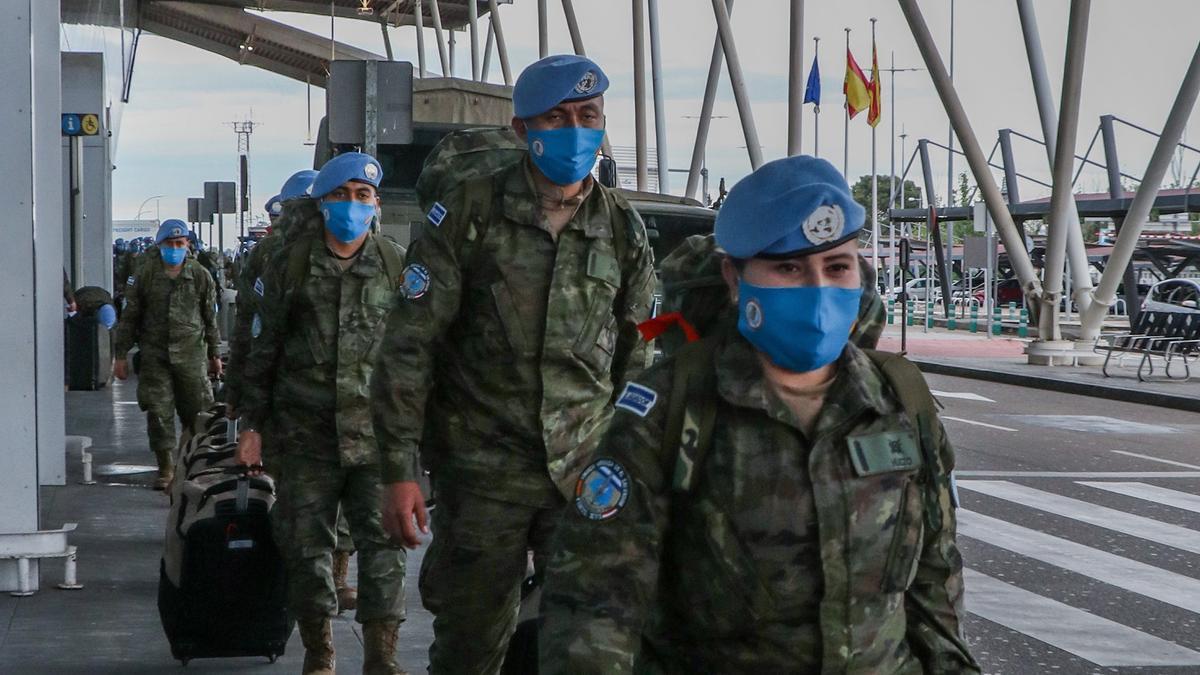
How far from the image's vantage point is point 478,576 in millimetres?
4574

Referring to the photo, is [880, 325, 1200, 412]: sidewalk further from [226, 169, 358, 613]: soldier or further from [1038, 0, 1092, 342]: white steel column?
[226, 169, 358, 613]: soldier

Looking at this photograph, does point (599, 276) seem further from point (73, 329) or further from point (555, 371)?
point (73, 329)

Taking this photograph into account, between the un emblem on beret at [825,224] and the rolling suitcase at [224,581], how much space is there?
4.04m

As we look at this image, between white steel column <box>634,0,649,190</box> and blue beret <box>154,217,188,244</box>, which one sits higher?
white steel column <box>634,0,649,190</box>

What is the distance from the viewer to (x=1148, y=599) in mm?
8336

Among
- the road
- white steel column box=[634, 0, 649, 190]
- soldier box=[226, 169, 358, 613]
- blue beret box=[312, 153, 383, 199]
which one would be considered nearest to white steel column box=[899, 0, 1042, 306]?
the road

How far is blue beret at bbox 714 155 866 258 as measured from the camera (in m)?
2.68

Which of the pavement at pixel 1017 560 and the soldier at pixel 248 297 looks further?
the pavement at pixel 1017 560

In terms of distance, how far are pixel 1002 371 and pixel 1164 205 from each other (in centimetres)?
1685

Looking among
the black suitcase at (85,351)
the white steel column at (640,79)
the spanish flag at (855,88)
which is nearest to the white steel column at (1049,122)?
the white steel column at (640,79)

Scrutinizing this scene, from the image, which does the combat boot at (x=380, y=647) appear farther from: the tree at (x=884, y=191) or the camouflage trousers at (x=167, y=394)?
the tree at (x=884, y=191)

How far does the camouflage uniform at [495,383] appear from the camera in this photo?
459cm

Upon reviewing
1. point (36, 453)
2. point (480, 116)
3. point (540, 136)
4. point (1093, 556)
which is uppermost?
point (480, 116)

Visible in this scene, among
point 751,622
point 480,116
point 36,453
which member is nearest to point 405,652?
point 36,453
